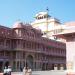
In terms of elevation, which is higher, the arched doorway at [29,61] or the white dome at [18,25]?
the white dome at [18,25]

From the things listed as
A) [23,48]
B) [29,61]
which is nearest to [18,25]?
[23,48]

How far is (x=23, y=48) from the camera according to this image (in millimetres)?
56812

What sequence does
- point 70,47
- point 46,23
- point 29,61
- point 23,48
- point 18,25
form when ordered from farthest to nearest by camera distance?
point 46,23
point 29,61
point 18,25
point 23,48
point 70,47

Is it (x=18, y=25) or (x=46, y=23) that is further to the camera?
(x=46, y=23)

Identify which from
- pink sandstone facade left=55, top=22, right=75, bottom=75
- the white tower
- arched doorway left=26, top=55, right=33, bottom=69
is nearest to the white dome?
arched doorway left=26, top=55, right=33, bottom=69

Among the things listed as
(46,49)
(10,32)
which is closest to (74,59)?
(10,32)

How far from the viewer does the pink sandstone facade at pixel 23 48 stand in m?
53.5

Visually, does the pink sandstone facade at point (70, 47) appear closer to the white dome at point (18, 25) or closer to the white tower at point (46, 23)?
the white dome at point (18, 25)

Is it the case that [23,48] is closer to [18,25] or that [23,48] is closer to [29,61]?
[29,61]

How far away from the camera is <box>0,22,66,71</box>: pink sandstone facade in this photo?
53.5 meters

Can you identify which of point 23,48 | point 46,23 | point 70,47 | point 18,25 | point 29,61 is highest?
point 46,23

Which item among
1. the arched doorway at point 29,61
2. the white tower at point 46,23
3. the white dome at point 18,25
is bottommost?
the arched doorway at point 29,61

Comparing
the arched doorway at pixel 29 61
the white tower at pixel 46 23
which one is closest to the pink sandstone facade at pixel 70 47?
the arched doorway at pixel 29 61

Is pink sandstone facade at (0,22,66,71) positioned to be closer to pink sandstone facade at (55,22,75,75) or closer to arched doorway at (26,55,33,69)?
arched doorway at (26,55,33,69)
